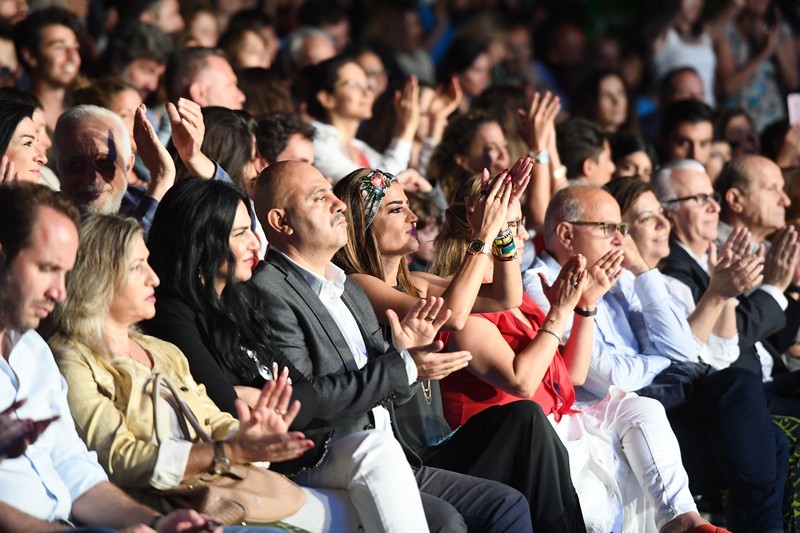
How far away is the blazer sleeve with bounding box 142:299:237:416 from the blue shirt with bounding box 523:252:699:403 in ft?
5.82

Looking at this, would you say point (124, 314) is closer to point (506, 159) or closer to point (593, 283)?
point (593, 283)

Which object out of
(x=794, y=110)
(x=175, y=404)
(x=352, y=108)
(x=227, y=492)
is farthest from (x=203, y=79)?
(x=794, y=110)

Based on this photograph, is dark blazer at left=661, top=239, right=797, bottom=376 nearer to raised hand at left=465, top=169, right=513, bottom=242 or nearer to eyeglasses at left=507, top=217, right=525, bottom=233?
eyeglasses at left=507, top=217, right=525, bottom=233

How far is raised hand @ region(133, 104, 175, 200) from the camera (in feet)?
13.9

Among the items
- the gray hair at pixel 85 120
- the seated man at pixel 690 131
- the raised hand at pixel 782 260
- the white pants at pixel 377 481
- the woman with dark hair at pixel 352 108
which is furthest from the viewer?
the seated man at pixel 690 131

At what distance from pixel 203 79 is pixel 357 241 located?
5.24ft

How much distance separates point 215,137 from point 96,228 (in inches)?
62.8

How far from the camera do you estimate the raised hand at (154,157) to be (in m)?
4.24

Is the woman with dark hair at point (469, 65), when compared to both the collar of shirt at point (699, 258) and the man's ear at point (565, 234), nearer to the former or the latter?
the collar of shirt at point (699, 258)

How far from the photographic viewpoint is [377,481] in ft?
11.3

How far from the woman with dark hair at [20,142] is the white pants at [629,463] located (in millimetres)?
2064

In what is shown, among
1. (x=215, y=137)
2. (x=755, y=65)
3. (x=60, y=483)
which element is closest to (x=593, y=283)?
(x=215, y=137)

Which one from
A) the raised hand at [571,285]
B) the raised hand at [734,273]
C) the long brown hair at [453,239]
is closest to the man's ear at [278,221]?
the long brown hair at [453,239]

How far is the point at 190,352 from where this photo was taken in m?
3.56
